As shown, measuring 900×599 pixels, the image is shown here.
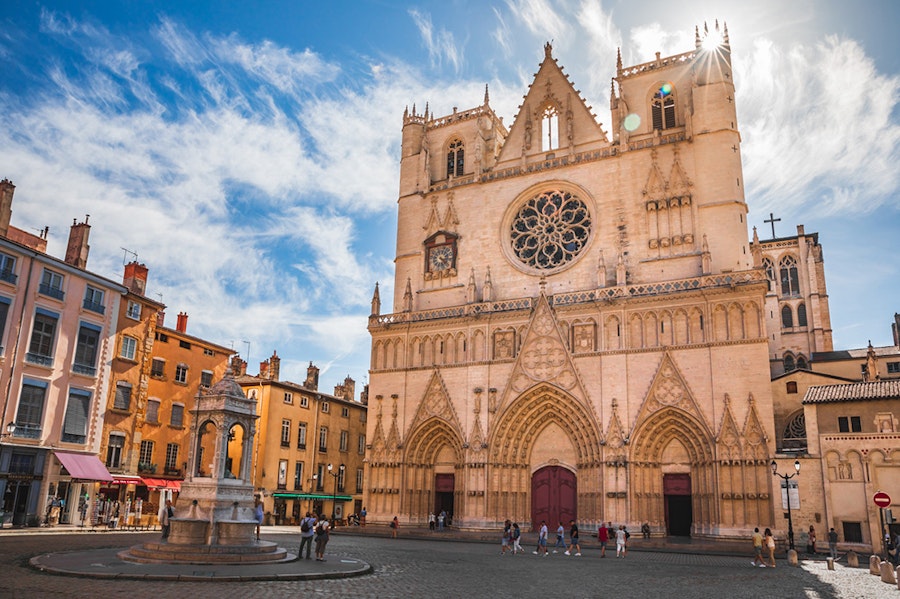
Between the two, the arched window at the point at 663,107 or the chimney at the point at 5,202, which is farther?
the arched window at the point at 663,107

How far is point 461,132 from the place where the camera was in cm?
4659

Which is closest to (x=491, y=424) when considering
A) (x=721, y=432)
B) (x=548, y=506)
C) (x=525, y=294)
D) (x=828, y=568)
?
(x=548, y=506)

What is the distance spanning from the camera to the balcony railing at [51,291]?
33.0m

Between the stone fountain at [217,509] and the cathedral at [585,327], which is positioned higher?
the cathedral at [585,327]

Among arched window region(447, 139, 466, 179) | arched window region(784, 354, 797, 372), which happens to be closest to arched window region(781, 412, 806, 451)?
arched window region(784, 354, 797, 372)

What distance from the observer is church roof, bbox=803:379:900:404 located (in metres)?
30.4

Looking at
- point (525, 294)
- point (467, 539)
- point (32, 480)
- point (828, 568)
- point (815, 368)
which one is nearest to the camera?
point (828, 568)

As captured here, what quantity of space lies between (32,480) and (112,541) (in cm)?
875

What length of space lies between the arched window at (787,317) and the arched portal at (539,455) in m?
35.2

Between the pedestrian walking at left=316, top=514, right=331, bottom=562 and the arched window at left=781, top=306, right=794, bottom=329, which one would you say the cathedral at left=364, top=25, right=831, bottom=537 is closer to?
the pedestrian walking at left=316, top=514, right=331, bottom=562

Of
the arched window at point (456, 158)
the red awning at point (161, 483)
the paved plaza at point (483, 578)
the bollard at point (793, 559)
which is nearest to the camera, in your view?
the paved plaza at point (483, 578)

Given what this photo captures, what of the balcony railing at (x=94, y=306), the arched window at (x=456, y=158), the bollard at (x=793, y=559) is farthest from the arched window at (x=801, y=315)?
the balcony railing at (x=94, y=306)

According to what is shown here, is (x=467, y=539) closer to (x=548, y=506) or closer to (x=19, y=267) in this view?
(x=548, y=506)

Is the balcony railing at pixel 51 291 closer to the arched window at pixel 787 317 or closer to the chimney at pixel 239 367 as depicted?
the chimney at pixel 239 367
